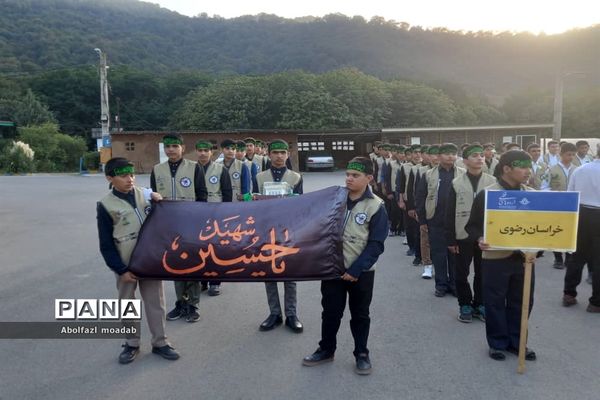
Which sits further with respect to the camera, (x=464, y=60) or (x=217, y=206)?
(x=464, y=60)

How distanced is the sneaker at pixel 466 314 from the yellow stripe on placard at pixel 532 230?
150 centimetres

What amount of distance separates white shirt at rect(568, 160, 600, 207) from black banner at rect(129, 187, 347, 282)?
357cm

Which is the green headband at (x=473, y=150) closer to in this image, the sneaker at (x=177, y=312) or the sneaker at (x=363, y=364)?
the sneaker at (x=363, y=364)

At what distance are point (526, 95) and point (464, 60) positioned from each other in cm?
4410

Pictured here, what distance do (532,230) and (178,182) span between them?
3904 mm

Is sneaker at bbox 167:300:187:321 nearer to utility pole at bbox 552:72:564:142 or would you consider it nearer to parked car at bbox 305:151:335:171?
utility pole at bbox 552:72:564:142

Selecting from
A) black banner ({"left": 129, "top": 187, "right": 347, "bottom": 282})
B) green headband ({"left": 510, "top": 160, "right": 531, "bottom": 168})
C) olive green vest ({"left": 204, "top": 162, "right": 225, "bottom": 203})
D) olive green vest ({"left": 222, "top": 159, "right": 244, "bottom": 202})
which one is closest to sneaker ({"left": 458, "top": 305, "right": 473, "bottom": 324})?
green headband ({"left": 510, "top": 160, "right": 531, "bottom": 168})

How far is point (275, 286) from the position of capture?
5.15 m

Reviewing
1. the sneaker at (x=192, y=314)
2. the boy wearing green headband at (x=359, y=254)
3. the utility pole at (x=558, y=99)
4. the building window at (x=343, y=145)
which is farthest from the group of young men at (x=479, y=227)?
the building window at (x=343, y=145)

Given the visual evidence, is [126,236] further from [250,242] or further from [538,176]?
[538,176]

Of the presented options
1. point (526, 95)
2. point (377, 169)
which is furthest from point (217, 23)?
point (377, 169)

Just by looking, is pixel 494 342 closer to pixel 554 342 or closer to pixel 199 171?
pixel 554 342

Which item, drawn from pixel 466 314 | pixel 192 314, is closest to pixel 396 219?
pixel 466 314

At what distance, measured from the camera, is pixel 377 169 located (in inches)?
517
